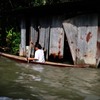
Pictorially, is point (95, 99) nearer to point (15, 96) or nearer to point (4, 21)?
point (15, 96)

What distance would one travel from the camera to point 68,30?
45.1ft

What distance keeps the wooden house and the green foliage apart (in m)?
1.54

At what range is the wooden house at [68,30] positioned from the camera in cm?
1283

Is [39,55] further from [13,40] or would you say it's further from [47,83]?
[13,40]

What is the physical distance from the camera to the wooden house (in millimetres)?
12828

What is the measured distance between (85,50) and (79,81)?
3190 millimetres

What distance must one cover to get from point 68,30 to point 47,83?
4.53 m

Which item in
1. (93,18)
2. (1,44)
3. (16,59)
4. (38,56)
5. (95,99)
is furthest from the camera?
(1,44)

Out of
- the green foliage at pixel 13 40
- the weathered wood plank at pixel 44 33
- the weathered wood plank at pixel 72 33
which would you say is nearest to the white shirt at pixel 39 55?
the weathered wood plank at pixel 44 33

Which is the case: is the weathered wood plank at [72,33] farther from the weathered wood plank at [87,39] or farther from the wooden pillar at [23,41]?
the wooden pillar at [23,41]

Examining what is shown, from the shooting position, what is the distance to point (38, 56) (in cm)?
1402

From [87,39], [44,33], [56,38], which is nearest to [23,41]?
[44,33]

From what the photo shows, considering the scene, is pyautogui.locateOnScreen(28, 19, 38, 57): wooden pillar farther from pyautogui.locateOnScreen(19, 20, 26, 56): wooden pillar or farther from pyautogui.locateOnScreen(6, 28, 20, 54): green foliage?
pyautogui.locateOnScreen(6, 28, 20, 54): green foliage

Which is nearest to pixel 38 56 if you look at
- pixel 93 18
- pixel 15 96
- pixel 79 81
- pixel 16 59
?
pixel 16 59
